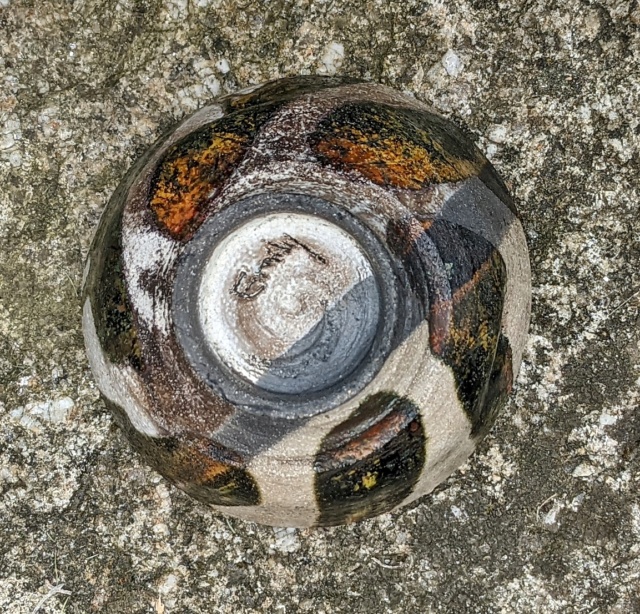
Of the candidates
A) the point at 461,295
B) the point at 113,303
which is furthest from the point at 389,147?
the point at 113,303

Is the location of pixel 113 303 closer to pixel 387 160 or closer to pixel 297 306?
pixel 297 306

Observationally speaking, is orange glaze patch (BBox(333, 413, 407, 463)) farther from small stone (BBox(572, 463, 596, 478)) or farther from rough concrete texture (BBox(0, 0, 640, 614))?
small stone (BBox(572, 463, 596, 478))

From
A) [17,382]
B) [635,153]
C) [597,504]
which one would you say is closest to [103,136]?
[17,382]

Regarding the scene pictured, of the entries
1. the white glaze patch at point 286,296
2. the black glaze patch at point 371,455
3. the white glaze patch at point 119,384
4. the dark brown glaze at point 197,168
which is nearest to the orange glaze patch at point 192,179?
the dark brown glaze at point 197,168

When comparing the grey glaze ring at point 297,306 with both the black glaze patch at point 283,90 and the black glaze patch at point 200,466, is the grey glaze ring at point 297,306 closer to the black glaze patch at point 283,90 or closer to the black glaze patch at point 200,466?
the black glaze patch at point 200,466

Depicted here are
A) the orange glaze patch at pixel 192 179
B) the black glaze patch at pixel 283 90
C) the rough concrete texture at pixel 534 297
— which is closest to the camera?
the orange glaze patch at pixel 192 179

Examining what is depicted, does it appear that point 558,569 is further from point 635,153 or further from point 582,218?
point 635,153

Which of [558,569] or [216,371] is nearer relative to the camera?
[216,371]

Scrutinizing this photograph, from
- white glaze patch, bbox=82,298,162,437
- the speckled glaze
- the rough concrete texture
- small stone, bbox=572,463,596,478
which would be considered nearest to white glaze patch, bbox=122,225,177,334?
the speckled glaze
